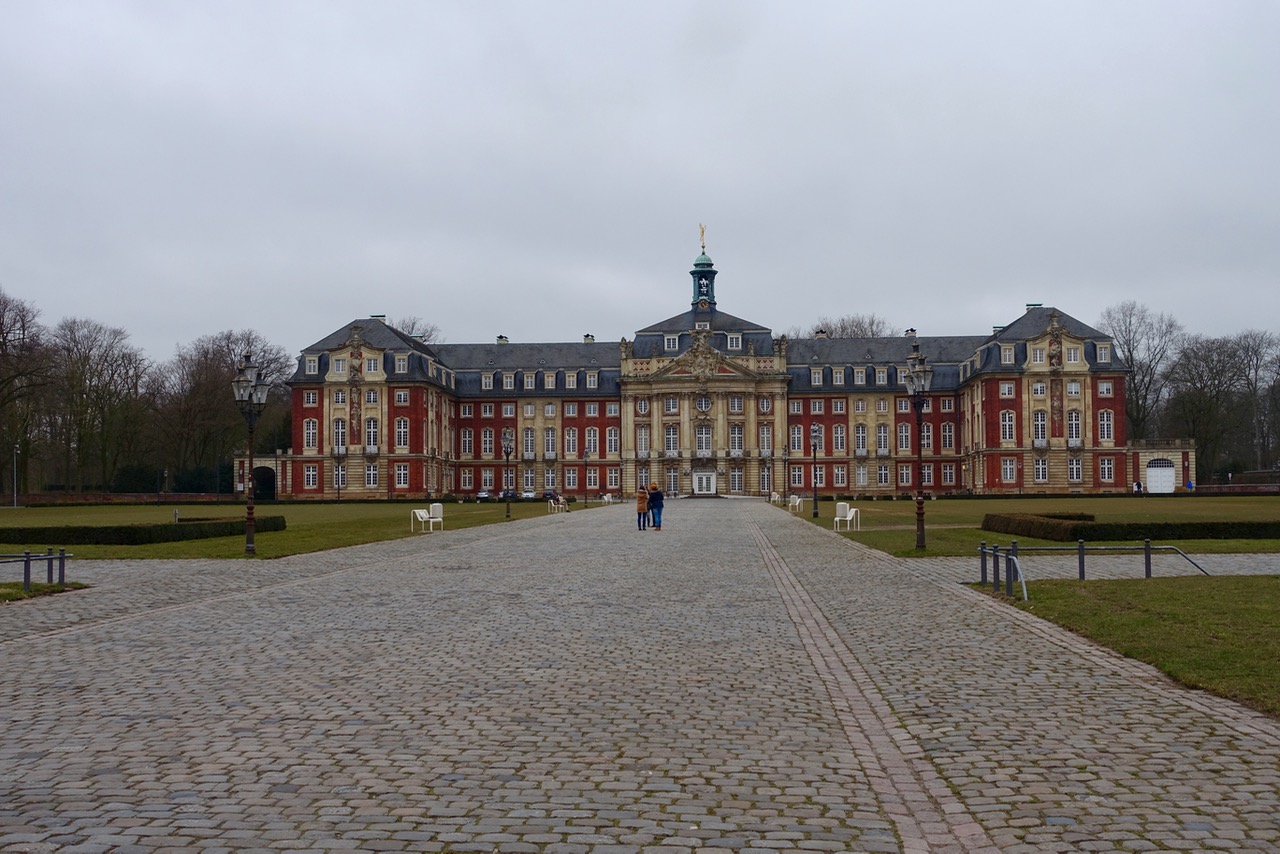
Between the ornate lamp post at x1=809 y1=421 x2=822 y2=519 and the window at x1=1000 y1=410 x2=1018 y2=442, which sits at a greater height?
the window at x1=1000 y1=410 x2=1018 y2=442

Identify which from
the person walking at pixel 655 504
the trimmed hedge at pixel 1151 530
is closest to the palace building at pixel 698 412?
the person walking at pixel 655 504

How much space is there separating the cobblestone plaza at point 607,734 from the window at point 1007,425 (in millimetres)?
75311

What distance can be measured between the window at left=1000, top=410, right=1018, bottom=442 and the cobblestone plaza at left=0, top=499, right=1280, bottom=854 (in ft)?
247

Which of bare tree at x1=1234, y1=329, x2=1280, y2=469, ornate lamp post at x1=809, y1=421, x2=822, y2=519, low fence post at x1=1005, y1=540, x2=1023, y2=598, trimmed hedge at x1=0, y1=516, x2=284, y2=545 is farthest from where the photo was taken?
bare tree at x1=1234, y1=329, x2=1280, y2=469

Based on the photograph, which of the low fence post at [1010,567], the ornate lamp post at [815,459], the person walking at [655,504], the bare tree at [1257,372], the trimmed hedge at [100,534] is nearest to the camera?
the low fence post at [1010,567]

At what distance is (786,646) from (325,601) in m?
7.32

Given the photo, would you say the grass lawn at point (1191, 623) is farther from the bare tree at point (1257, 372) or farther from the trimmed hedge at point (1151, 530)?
the bare tree at point (1257, 372)

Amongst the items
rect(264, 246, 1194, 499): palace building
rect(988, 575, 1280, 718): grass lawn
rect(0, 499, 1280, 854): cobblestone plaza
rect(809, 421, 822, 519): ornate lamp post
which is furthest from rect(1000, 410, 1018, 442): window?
rect(0, 499, 1280, 854): cobblestone plaza

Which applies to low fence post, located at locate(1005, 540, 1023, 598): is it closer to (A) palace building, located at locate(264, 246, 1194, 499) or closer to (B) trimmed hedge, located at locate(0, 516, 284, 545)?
(B) trimmed hedge, located at locate(0, 516, 284, 545)

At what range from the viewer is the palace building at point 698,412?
281 feet

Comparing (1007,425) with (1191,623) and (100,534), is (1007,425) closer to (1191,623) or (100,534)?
(100,534)

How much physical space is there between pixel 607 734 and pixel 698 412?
298 feet

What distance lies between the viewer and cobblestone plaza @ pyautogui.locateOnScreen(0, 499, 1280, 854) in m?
Result: 5.33

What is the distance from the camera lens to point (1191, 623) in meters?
12.1
